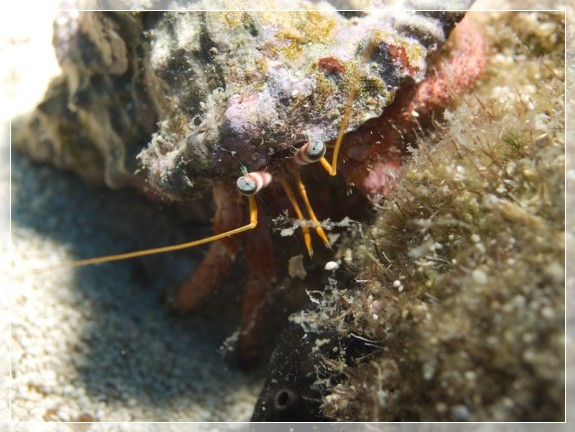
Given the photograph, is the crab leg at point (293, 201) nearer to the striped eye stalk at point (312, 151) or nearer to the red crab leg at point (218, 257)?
the red crab leg at point (218, 257)

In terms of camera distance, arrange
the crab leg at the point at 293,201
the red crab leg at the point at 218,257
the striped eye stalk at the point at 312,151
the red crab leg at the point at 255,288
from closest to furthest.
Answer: the striped eye stalk at the point at 312,151 < the crab leg at the point at 293,201 < the red crab leg at the point at 218,257 < the red crab leg at the point at 255,288

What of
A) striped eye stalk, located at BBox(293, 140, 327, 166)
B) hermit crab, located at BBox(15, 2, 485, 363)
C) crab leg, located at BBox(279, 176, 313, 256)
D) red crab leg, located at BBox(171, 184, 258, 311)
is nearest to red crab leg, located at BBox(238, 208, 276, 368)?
hermit crab, located at BBox(15, 2, 485, 363)

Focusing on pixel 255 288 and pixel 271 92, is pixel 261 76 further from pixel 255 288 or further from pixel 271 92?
pixel 255 288

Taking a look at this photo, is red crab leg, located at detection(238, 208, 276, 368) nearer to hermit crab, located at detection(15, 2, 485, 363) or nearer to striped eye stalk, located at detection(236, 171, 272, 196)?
hermit crab, located at detection(15, 2, 485, 363)

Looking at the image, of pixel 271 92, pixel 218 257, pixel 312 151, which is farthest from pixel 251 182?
pixel 218 257

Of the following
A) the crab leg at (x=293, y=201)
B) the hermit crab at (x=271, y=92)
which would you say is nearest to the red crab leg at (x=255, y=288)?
the hermit crab at (x=271, y=92)

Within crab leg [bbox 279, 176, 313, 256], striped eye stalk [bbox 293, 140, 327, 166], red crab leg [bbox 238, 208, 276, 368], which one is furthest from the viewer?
red crab leg [bbox 238, 208, 276, 368]

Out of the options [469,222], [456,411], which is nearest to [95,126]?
[469,222]

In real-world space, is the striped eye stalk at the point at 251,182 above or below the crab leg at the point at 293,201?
above
